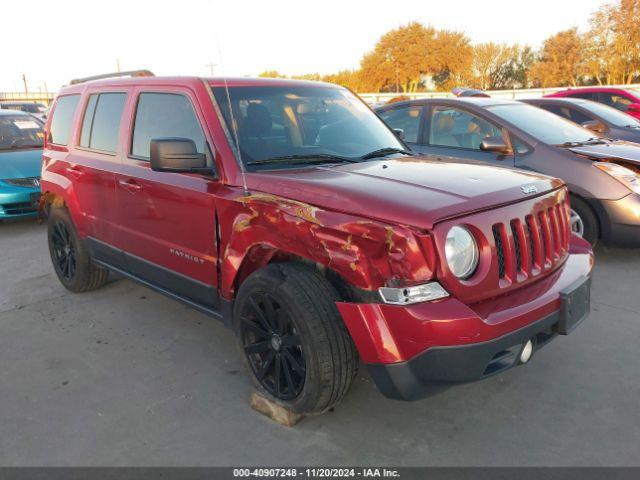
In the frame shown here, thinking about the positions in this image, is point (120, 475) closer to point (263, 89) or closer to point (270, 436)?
point (270, 436)

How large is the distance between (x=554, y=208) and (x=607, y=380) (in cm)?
112

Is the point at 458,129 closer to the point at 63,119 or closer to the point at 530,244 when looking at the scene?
the point at 530,244

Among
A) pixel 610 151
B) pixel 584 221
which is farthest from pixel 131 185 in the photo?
pixel 610 151

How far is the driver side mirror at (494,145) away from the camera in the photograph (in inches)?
214

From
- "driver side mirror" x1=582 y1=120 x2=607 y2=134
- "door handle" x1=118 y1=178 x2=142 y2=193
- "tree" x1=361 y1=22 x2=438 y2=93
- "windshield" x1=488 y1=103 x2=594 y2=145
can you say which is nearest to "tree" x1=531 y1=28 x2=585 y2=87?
"tree" x1=361 y1=22 x2=438 y2=93

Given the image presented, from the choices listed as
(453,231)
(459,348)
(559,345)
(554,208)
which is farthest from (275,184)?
(559,345)

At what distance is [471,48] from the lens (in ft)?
163

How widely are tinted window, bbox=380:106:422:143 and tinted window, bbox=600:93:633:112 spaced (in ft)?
24.3

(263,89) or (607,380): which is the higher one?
(263,89)

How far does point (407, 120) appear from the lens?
21.8 ft

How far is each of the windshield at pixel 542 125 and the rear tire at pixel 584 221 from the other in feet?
2.41

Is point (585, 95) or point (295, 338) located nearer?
point (295, 338)

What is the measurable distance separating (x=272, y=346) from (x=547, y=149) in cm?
398

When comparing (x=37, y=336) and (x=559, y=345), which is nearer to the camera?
(x=559, y=345)
